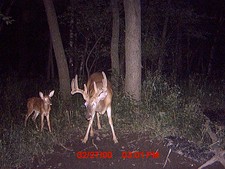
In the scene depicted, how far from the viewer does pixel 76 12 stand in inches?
604

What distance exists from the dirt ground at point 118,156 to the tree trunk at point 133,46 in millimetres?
1571

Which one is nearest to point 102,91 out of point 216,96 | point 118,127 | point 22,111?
point 118,127

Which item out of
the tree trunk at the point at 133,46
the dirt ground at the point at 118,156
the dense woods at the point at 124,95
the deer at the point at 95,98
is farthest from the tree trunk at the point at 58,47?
the dirt ground at the point at 118,156

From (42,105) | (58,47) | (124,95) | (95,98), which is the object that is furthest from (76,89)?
(58,47)

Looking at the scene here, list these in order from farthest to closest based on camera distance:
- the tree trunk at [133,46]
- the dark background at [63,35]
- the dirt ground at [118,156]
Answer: the dark background at [63,35] → the tree trunk at [133,46] → the dirt ground at [118,156]

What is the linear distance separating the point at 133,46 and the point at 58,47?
278 cm

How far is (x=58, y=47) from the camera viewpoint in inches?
419

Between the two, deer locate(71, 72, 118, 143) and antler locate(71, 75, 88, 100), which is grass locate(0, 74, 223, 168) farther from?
antler locate(71, 75, 88, 100)

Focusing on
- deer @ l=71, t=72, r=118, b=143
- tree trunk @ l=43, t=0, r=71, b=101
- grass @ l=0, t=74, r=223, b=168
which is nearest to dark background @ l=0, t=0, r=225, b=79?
tree trunk @ l=43, t=0, r=71, b=101

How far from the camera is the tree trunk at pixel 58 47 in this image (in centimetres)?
1053

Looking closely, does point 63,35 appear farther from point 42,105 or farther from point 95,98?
point 95,98

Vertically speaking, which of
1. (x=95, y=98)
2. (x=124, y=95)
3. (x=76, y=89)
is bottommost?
(x=124, y=95)

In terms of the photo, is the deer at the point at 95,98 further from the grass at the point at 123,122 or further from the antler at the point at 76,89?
the grass at the point at 123,122

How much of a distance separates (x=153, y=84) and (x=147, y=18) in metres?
7.09
